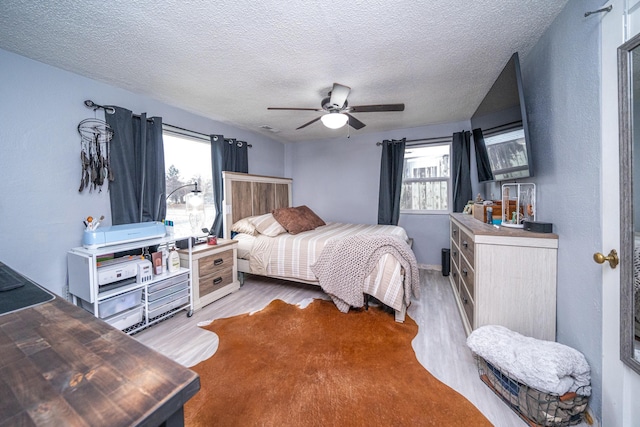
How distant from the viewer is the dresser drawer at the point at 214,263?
265 centimetres

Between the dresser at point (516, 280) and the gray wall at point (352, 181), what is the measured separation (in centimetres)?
229

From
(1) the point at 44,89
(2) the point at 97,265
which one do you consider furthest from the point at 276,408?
(1) the point at 44,89

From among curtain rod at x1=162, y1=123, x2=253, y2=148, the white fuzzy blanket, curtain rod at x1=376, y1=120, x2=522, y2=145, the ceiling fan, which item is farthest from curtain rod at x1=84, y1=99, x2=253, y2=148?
the white fuzzy blanket

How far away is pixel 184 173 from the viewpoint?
3.25 meters

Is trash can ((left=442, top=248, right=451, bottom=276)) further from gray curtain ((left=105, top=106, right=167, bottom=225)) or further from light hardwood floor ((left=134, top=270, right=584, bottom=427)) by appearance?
gray curtain ((left=105, top=106, right=167, bottom=225))

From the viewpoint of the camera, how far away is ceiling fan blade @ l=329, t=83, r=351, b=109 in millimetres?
2338

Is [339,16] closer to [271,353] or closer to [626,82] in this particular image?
[626,82]

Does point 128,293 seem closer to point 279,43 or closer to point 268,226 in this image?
point 268,226

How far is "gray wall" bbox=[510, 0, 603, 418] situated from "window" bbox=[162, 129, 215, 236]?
11.2 ft

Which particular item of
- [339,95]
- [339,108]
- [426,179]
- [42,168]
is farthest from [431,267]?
[42,168]

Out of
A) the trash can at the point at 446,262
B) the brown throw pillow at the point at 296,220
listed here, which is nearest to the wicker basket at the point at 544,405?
the trash can at the point at 446,262

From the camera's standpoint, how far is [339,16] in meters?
1.54

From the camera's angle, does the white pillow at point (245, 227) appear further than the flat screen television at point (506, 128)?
Yes

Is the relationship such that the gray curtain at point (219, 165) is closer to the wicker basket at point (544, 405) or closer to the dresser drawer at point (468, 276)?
the dresser drawer at point (468, 276)
